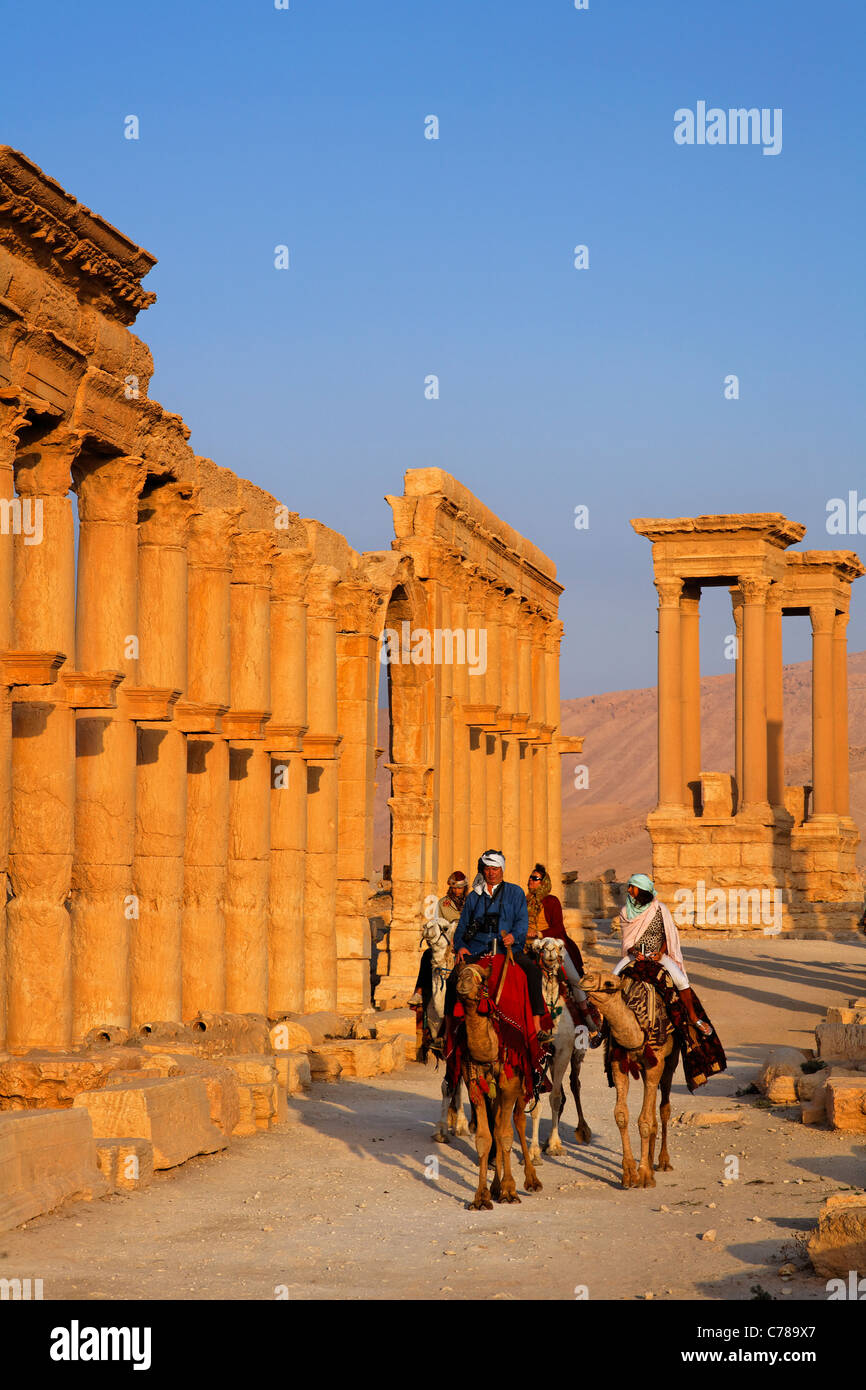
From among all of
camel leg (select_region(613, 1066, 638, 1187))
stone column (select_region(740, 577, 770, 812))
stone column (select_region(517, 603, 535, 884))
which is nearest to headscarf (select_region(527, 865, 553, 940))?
camel leg (select_region(613, 1066, 638, 1187))

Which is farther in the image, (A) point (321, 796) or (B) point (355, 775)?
(B) point (355, 775)

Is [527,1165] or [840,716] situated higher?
[840,716]

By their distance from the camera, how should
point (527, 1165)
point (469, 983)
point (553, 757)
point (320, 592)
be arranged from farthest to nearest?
1. point (553, 757)
2. point (320, 592)
3. point (527, 1165)
4. point (469, 983)

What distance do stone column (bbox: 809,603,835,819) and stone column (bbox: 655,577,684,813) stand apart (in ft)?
18.7

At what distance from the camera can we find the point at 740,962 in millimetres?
37688

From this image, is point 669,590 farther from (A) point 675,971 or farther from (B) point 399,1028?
(A) point 675,971

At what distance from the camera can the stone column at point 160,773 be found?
1933 centimetres

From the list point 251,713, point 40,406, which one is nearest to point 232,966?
point 251,713

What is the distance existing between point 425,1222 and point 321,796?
1485cm

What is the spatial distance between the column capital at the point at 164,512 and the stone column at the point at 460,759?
14315 millimetres

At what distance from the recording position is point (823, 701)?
5375 centimetres

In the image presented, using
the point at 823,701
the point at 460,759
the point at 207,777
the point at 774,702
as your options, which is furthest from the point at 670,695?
the point at 207,777

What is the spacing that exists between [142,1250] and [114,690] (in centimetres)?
761
